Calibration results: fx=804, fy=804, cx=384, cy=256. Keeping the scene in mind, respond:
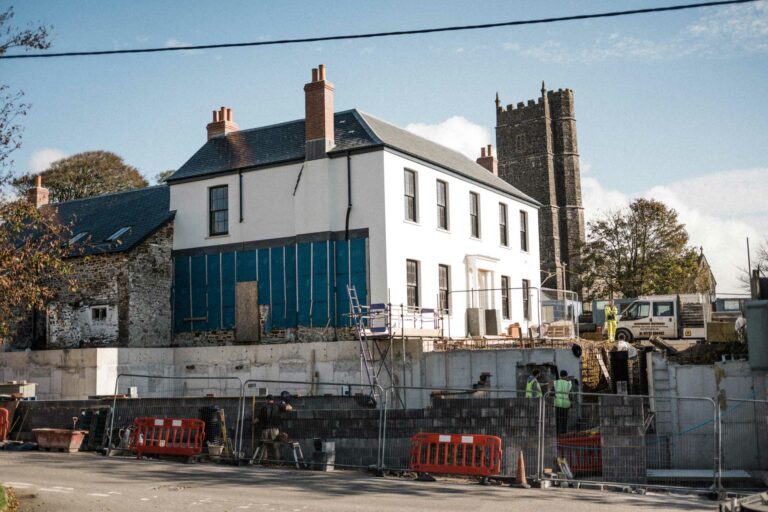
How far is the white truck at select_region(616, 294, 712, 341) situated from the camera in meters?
35.9

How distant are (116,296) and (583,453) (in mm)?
20377

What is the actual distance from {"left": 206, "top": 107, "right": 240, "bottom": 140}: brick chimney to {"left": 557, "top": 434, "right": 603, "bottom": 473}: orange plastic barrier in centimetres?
2201

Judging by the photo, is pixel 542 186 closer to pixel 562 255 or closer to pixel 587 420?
pixel 562 255

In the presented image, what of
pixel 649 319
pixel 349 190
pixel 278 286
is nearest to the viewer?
pixel 349 190

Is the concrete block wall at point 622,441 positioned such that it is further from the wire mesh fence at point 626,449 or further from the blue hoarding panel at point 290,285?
the blue hoarding panel at point 290,285

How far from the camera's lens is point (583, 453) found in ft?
56.0

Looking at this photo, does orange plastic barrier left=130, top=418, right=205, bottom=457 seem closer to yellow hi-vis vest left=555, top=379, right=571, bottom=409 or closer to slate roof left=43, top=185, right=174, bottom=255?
yellow hi-vis vest left=555, top=379, right=571, bottom=409

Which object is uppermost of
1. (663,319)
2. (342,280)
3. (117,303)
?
(342,280)

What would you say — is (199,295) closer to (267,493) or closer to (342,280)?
(342,280)

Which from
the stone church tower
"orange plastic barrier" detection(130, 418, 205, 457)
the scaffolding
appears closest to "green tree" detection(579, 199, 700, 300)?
the stone church tower

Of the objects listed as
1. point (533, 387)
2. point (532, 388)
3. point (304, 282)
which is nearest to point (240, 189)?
point (304, 282)

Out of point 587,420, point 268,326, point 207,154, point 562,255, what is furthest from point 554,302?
point 562,255

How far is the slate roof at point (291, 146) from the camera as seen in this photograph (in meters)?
29.7

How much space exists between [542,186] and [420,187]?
4924cm
